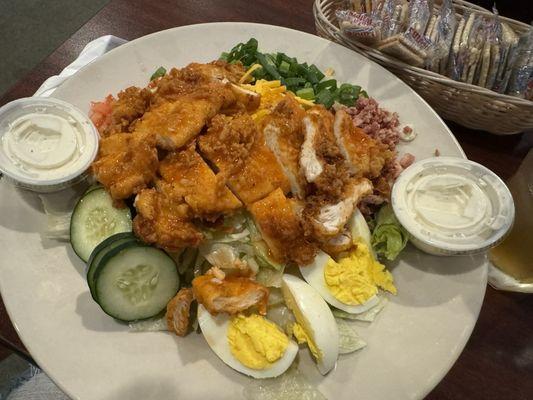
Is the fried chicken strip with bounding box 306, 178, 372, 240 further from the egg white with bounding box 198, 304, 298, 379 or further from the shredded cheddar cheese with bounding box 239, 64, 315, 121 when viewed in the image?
the shredded cheddar cheese with bounding box 239, 64, 315, 121

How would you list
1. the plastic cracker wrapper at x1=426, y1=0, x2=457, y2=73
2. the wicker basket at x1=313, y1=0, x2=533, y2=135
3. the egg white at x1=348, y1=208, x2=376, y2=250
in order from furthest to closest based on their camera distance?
the plastic cracker wrapper at x1=426, y1=0, x2=457, y2=73 → the wicker basket at x1=313, y1=0, x2=533, y2=135 → the egg white at x1=348, y1=208, x2=376, y2=250

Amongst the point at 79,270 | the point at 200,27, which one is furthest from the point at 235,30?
the point at 79,270

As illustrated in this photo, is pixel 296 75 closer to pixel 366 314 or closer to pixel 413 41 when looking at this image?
pixel 413 41

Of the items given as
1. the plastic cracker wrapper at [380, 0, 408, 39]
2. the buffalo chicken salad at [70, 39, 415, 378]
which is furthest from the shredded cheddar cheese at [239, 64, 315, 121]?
the plastic cracker wrapper at [380, 0, 408, 39]

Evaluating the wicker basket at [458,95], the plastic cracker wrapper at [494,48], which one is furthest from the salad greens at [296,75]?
the plastic cracker wrapper at [494,48]

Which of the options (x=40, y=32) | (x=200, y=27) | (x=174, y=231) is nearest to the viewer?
(x=174, y=231)

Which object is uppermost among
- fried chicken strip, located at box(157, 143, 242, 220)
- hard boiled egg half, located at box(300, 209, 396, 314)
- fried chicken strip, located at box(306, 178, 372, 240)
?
fried chicken strip, located at box(157, 143, 242, 220)

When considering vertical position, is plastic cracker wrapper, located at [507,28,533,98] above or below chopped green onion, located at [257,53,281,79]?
above

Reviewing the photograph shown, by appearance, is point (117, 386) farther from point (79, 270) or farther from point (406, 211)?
point (406, 211)
